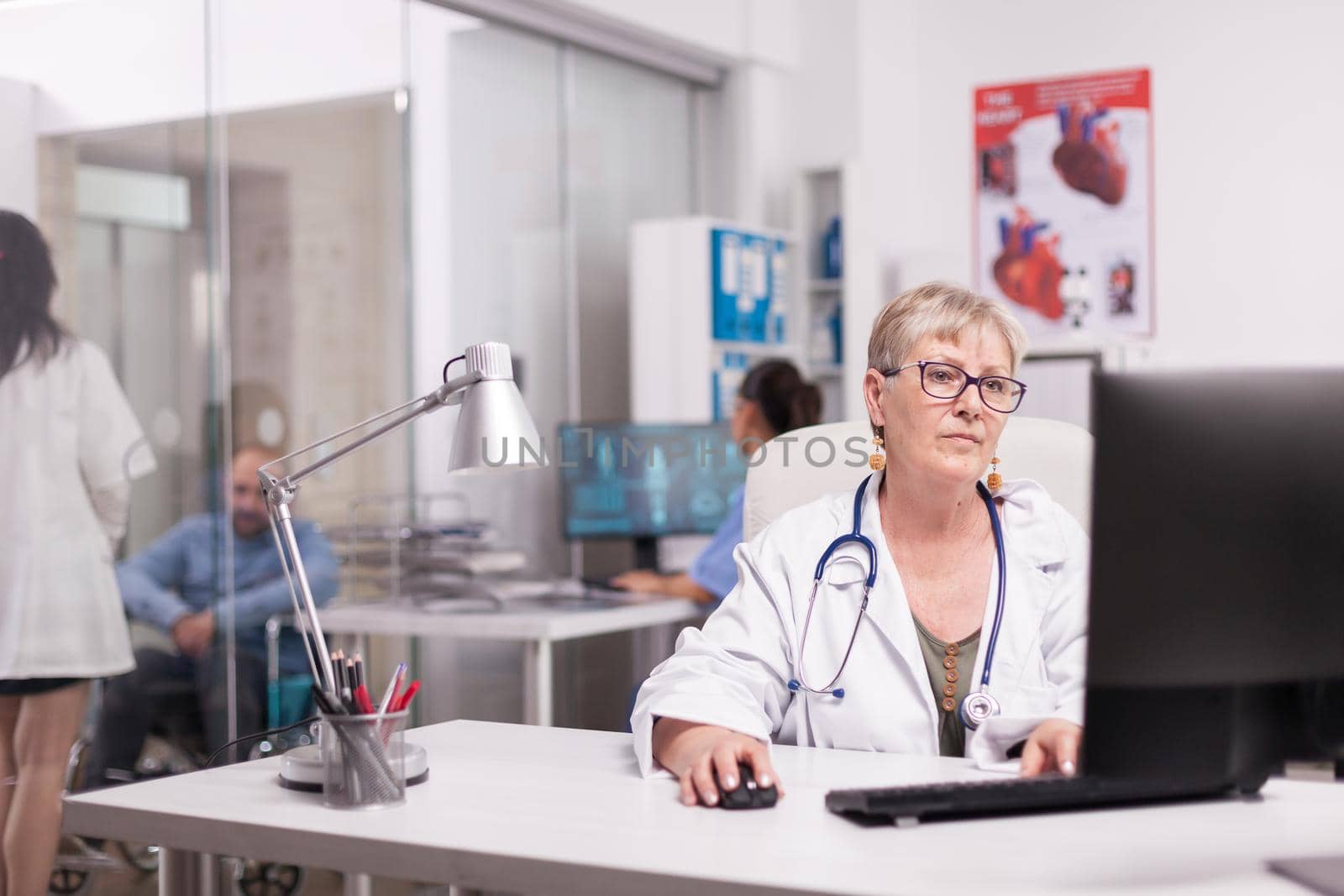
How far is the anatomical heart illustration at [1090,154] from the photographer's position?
17.0 feet

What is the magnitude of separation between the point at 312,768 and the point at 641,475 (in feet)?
9.38

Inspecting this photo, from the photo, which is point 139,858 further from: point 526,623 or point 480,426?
point 480,426

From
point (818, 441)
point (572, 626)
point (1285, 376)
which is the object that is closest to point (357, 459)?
point (572, 626)

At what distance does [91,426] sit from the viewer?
308 cm

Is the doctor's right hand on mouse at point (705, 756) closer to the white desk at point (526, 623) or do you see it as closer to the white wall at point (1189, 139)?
the white desk at point (526, 623)

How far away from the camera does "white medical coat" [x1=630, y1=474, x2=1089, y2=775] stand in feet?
5.63

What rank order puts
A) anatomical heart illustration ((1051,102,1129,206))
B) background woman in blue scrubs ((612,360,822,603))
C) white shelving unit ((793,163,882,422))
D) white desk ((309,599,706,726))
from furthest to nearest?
1. anatomical heart illustration ((1051,102,1129,206))
2. white shelving unit ((793,163,882,422))
3. background woman in blue scrubs ((612,360,822,603))
4. white desk ((309,599,706,726))

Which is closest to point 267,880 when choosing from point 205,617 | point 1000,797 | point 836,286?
point 205,617

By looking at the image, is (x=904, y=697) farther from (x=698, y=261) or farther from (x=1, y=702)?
(x=698, y=261)

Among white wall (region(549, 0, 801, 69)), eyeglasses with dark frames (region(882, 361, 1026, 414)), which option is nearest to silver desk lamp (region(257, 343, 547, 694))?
eyeglasses with dark frames (region(882, 361, 1026, 414))

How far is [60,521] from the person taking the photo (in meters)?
2.97

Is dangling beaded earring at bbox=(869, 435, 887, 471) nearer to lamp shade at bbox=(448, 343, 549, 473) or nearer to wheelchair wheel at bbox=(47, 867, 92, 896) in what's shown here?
lamp shade at bbox=(448, 343, 549, 473)

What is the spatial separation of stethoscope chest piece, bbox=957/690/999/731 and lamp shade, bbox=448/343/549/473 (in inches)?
23.8

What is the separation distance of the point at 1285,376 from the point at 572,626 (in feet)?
8.18
